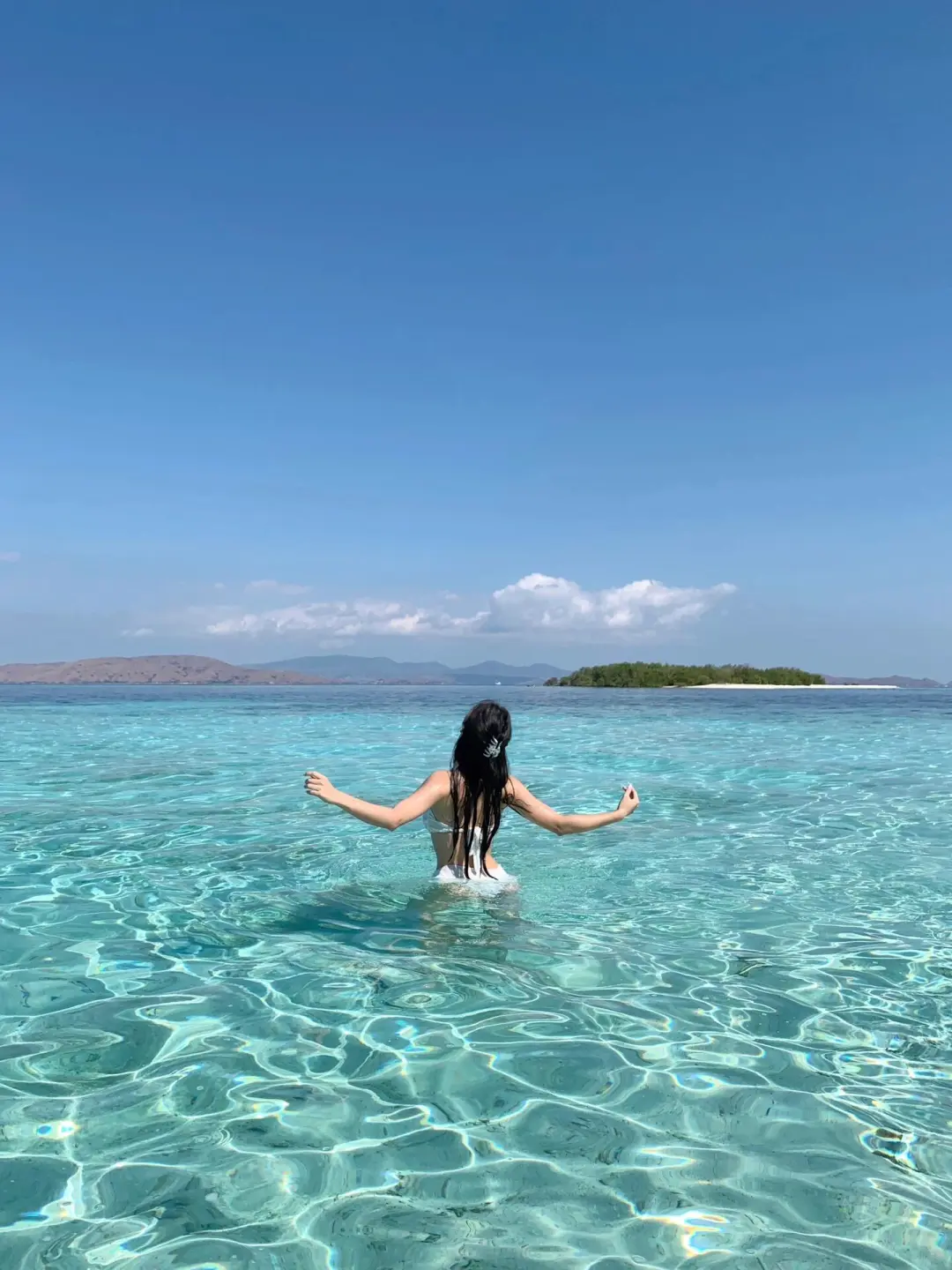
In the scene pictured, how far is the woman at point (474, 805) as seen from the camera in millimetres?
5820

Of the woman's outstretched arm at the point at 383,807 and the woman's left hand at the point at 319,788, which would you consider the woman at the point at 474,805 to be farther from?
the woman's left hand at the point at 319,788

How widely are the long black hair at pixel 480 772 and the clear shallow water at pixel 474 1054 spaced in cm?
63

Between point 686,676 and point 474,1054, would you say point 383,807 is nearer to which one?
point 474,1054

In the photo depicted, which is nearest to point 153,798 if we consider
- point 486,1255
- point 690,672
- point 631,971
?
point 631,971

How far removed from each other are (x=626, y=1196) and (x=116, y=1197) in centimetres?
173

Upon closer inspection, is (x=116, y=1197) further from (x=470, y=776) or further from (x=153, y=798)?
(x=153, y=798)

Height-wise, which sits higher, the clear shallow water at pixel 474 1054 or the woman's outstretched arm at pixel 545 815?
the woman's outstretched arm at pixel 545 815

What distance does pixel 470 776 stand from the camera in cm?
595

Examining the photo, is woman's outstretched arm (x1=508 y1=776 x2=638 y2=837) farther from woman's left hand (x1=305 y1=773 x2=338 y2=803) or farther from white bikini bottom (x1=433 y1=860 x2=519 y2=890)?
woman's left hand (x1=305 y1=773 x2=338 y2=803)

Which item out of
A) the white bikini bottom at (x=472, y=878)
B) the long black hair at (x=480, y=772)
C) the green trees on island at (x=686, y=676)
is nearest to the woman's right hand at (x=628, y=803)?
the long black hair at (x=480, y=772)

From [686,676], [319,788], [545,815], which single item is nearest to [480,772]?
[545,815]

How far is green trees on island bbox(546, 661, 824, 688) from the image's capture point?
271 ft

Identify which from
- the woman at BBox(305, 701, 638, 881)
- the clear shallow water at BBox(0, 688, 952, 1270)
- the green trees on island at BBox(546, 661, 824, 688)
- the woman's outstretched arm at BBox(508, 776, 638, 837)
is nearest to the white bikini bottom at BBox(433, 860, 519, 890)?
the woman at BBox(305, 701, 638, 881)

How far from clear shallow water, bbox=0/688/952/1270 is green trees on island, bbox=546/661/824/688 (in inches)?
2935
